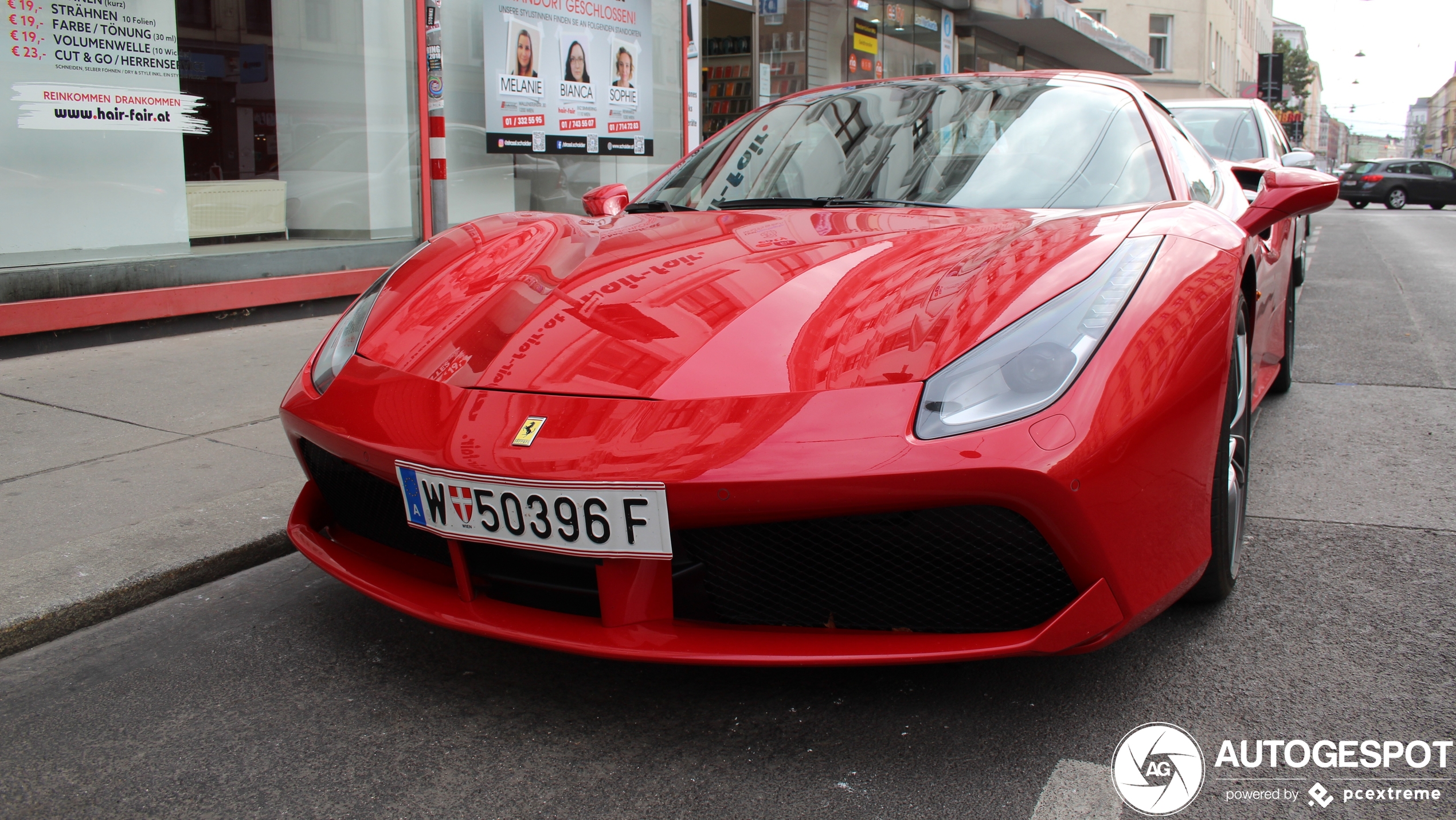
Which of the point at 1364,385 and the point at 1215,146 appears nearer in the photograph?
the point at 1364,385

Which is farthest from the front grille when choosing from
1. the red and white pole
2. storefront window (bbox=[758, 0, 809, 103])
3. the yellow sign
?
the yellow sign

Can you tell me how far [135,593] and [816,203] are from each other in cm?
199

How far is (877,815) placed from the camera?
5.71 feet

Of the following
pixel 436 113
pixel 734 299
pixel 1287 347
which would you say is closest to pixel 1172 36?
pixel 436 113

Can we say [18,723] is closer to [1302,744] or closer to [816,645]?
[816,645]

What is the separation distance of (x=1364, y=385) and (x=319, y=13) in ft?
21.5

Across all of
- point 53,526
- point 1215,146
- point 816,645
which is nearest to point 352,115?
point 53,526

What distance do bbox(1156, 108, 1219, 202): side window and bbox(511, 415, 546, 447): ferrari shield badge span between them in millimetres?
1783

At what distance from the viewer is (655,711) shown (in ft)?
6.91

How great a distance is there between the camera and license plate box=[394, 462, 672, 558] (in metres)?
1.83

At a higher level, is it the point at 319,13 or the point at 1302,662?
the point at 319,13

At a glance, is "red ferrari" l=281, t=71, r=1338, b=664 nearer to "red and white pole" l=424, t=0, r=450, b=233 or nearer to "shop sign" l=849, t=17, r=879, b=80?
"red and white pole" l=424, t=0, r=450, b=233

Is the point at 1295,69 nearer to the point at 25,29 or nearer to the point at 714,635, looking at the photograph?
the point at 25,29

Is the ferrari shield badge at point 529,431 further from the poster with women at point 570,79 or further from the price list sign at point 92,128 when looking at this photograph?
the poster with women at point 570,79
